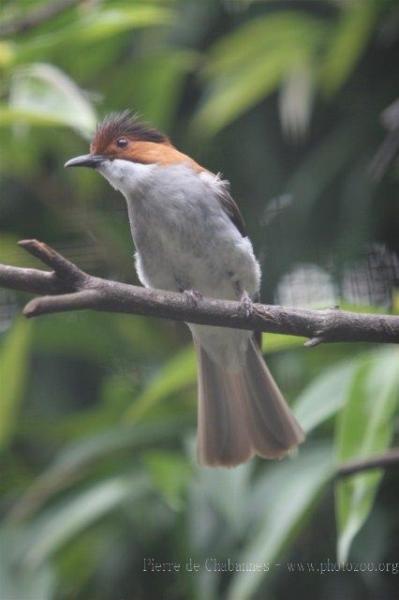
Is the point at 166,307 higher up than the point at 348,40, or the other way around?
the point at 348,40

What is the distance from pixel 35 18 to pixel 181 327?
3.46 feet

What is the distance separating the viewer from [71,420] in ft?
10.4

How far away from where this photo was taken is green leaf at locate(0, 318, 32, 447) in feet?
9.11

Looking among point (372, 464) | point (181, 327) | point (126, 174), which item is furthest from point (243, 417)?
point (181, 327)

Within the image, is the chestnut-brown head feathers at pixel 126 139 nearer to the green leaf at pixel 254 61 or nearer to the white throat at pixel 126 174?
the white throat at pixel 126 174

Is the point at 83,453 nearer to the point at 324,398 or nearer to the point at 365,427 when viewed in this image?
the point at 324,398

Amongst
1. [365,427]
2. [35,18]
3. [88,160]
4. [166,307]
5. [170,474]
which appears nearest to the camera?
[166,307]

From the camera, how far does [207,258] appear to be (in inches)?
75.4

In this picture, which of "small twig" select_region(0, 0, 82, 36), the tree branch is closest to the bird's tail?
the tree branch

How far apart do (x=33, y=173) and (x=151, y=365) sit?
615mm

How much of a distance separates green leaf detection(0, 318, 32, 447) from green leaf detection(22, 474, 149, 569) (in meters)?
0.23

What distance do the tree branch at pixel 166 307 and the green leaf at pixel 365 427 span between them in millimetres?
501

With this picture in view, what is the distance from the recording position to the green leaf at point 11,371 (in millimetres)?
2775

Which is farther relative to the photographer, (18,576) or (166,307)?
(18,576)
